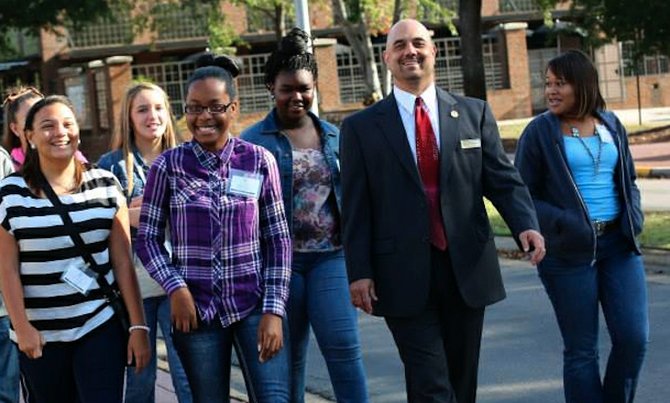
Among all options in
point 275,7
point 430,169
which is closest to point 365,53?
point 275,7

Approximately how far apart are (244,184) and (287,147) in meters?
1.14

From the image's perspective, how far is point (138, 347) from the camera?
17.2ft

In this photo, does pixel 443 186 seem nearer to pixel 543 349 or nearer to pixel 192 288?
pixel 192 288

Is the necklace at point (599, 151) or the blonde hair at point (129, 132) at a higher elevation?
the blonde hair at point (129, 132)

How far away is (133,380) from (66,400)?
1240mm

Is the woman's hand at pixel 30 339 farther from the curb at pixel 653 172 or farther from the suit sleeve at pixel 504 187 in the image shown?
the curb at pixel 653 172

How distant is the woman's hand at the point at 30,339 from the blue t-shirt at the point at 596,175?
8.38 ft

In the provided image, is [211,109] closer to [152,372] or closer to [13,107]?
[152,372]

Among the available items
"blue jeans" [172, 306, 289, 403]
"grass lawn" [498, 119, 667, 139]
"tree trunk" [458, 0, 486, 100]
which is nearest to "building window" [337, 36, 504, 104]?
"grass lawn" [498, 119, 667, 139]

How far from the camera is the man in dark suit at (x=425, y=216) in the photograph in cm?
535

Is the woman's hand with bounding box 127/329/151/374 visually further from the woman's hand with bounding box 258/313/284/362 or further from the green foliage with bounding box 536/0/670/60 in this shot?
the green foliage with bounding box 536/0/670/60

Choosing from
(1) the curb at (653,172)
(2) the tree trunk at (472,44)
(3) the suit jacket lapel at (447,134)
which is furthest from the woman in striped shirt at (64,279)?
(2) the tree trunk at (472,44)

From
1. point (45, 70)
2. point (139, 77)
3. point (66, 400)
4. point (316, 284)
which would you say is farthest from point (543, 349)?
point (45, 70)

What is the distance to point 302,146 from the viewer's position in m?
6.16
